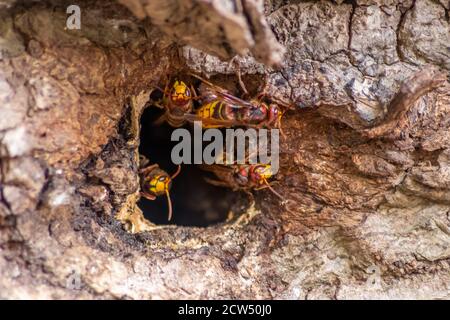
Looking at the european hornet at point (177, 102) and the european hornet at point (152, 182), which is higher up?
the european hornet at point (177, 102)

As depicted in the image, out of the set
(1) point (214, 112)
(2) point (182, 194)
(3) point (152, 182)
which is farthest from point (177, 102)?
(2) point (182, 194)

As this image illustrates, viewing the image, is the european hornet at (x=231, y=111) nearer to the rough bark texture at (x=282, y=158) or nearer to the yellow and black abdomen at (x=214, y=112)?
the yellow and black abdomen at (x=214, y=112)

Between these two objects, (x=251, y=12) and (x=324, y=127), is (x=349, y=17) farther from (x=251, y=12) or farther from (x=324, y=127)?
(x=251, y=12)

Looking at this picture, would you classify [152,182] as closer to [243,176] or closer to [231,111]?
[243,176]

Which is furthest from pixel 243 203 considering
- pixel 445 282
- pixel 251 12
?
pixel 251 12

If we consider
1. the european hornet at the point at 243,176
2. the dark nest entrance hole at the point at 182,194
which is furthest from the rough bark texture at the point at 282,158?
the dark nest entrance hole at the point at 182,194
